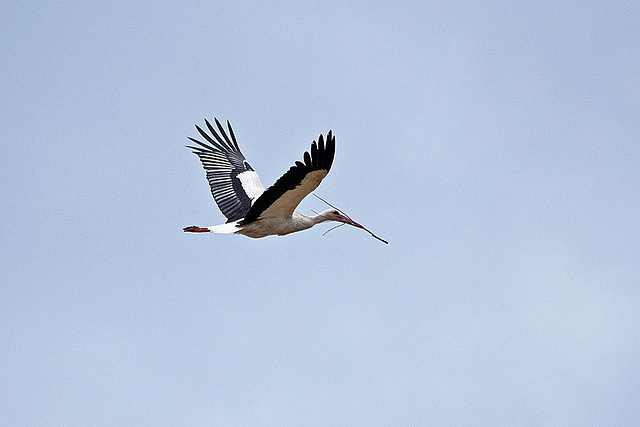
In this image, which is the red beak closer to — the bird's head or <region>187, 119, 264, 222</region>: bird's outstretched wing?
the bird's head

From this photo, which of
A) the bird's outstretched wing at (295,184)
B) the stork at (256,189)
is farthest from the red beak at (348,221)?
the bird's outstretched wing at (295,184)

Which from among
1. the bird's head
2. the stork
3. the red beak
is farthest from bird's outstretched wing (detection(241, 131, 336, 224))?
the red beak

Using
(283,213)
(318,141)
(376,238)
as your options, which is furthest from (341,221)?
(318,141)

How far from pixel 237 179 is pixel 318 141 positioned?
209 inches

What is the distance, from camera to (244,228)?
43.6 ft

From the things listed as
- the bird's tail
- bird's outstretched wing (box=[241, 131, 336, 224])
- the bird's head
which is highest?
the bird's head

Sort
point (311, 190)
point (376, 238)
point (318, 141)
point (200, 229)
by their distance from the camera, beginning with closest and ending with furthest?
point (318, 141) < point (311, 190) < point (200, 229) < point (376, 238)

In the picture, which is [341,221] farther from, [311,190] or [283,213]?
[311,190]

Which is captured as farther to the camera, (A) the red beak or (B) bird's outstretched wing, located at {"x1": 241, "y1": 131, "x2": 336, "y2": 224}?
(A) the red beak

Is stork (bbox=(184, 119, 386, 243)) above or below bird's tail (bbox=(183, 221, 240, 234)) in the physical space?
above

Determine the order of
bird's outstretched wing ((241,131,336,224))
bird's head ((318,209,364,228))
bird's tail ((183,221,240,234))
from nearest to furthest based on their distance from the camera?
bird's outstretched wing ((241,131,336,224))
bird's tail ((183,221,240,234))
bird's head ((318,209,364,228))

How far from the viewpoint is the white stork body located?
11.3m

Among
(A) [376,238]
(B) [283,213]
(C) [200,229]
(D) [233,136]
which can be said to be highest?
(D) [233,136]

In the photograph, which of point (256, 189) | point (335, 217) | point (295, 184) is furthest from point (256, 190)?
point (295, 184)
